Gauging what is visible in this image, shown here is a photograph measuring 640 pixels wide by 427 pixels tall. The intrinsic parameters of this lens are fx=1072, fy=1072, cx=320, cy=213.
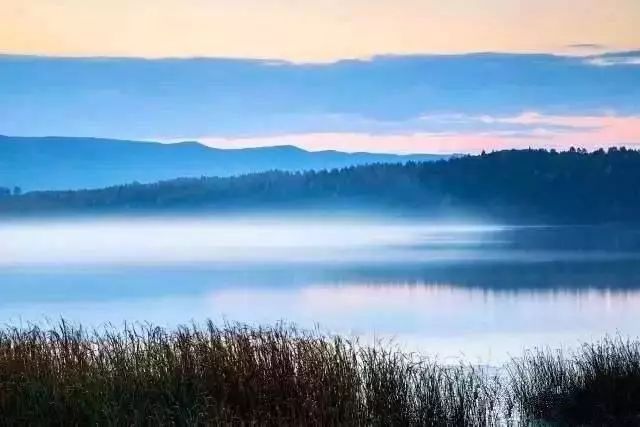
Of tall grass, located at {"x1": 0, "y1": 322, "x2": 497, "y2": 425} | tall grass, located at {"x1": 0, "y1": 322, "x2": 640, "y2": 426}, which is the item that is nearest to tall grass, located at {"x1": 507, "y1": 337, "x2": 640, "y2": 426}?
tall grass, located at {"x1": 0, "y1": 322, "x2": 640, "y2": 426}

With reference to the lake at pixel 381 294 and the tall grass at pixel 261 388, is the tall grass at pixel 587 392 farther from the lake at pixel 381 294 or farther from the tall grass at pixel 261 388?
the lake at pixel 381 294

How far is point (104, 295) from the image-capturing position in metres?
43.8

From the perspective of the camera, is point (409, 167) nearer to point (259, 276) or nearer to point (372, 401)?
point (259, 276)

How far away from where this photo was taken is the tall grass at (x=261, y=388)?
906 cm

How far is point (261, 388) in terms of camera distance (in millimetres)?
10086

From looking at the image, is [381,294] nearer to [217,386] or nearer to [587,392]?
[587,392]

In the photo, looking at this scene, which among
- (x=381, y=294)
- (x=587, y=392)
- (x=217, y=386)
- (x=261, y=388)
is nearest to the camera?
(x=217, y=386)

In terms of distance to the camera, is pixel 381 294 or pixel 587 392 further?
pixel 381 294

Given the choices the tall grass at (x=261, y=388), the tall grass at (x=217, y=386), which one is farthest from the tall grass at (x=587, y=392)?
the tall grass at (x=217, y=386)

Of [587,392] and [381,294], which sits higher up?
[587,392]

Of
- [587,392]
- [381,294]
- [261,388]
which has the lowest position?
[381,294]

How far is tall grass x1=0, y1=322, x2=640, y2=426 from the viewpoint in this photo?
9062mm

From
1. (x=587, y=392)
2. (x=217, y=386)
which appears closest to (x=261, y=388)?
(x=217, y=386)

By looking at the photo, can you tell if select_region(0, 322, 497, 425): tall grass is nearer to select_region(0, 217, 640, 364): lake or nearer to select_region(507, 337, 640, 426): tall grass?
select_region(507, 337, 640, 426): tall grass
